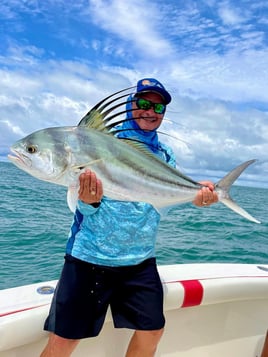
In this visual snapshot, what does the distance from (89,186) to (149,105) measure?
0.69 meters

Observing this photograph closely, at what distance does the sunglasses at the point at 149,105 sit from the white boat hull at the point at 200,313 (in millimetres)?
1089

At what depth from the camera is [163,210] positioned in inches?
78.4

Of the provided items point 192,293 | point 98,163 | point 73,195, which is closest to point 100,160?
point 98,163

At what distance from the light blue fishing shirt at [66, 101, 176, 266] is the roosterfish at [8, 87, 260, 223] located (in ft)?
0.63

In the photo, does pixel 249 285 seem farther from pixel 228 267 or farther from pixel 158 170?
pixel 158 170

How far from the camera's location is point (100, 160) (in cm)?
168

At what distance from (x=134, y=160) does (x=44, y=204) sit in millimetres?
11921

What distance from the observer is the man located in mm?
→ 1997

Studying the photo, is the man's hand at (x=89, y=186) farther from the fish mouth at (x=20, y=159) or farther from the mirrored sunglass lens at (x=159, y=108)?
the mirrored sunglass lens at (x=159, y=108)

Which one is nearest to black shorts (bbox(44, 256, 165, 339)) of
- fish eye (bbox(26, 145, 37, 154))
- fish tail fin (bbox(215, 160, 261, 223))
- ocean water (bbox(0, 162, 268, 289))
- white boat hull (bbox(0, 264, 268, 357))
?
white boat hull (bbox(0, 264, 268, 357))

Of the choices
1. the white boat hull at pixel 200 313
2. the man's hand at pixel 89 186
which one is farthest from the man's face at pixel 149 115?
the white boat hull at pixel 200 313

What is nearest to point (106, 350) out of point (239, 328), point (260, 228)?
point (239, 328)

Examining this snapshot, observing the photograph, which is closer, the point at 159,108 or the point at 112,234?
the point at 112,234

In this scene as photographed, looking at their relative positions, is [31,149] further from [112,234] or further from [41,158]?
[112,234]
